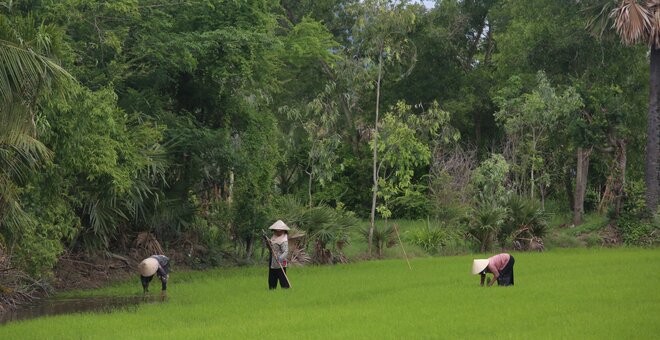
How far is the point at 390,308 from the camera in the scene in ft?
56.3

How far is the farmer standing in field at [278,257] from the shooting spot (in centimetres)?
2127

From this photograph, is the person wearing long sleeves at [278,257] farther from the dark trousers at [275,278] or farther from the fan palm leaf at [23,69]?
the fan palm leaf at [23,69]

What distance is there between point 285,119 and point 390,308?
3248 cm

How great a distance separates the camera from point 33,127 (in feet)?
44.3

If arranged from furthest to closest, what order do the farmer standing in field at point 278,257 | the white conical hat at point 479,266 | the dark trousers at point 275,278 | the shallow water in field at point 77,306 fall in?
the dark trousers at point 275,278 < the farmer standing in field at point 278,257 < the white conical hat at point 479,266 < the shallow water in field at point 77,306

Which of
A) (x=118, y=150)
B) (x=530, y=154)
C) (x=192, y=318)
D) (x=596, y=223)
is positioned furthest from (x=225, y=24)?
(x=530, y=154)

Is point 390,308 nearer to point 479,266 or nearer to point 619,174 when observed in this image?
point 479,266

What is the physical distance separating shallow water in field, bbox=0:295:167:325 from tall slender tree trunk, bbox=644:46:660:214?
20970 mm

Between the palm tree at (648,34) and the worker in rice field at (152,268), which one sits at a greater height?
the palm tree at (648,34)

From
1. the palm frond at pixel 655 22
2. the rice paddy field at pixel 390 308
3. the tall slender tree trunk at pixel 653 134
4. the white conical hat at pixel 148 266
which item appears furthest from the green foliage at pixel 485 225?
the white conical hat at pixel 148 266

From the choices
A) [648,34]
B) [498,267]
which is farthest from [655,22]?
[498,267]

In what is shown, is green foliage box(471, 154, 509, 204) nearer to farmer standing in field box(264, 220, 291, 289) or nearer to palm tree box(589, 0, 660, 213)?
palm tree box(589, 0, 660, 213)

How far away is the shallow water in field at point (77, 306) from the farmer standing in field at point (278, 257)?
2635mm

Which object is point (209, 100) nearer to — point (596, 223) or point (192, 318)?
point (192, 318)
